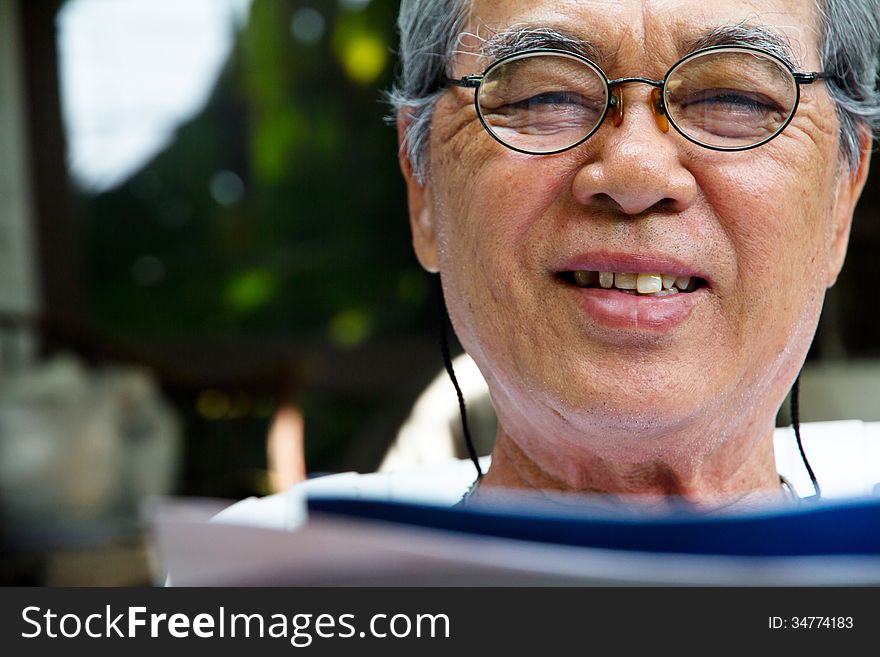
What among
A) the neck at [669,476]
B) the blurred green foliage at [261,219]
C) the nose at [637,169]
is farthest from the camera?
Result: the blurred green foliage at [261,219]

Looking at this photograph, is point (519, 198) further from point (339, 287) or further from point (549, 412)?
point (339, 287)

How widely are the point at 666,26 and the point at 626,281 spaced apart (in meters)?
0.17

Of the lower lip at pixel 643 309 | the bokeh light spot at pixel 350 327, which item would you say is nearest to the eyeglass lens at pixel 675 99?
the lower lip at pixel 643 309

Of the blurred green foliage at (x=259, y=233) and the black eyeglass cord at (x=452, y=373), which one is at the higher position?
the blurred green foliage at (x=259, y=233)

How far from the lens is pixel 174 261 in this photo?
335cm

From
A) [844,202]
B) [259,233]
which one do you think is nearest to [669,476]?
[844,202]

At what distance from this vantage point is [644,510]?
2.42 ft

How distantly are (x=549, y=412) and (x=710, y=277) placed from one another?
0.15m

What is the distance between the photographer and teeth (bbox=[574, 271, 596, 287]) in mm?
672

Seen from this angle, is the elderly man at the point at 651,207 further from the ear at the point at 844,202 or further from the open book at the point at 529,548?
the open book at the point at 529,548

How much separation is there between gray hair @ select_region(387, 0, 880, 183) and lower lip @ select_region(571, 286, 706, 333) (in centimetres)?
19

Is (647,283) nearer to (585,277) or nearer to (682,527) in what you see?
(585,277)

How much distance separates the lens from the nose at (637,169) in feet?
2.04
